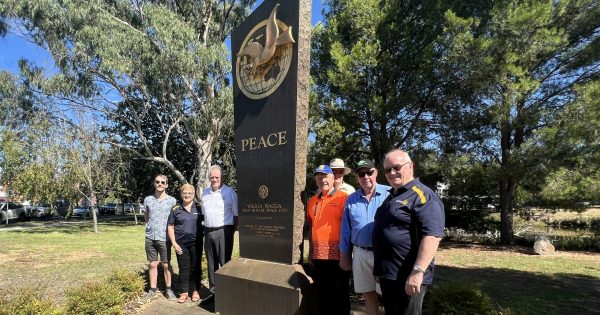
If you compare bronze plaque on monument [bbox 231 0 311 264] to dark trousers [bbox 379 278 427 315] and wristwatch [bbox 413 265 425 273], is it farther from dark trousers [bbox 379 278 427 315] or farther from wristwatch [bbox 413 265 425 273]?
wristwatch [bbox 413 265 425 273]

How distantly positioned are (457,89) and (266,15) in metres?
10.5

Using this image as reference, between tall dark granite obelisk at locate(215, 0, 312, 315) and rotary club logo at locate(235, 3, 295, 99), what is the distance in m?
0.01

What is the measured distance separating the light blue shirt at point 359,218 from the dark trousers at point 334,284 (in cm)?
32

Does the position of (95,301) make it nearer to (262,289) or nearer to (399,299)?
(262,289)

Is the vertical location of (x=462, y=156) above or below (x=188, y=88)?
below

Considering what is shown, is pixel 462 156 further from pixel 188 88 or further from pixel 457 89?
pixel 188 88

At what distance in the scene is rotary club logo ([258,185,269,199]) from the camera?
4609mm

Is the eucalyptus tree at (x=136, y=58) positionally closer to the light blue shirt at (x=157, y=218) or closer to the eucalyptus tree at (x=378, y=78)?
the eucalyptus tree at (x=378, y=78)

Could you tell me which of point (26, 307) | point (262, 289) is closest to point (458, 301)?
point (262, 289)

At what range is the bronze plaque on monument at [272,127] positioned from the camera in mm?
4305

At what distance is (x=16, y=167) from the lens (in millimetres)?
20906

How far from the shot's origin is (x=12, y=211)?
2867cm

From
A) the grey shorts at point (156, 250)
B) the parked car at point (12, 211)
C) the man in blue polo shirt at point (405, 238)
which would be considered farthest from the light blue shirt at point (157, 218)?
the parked car at point (12, 211)

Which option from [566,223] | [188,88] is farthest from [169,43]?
[566,223]
